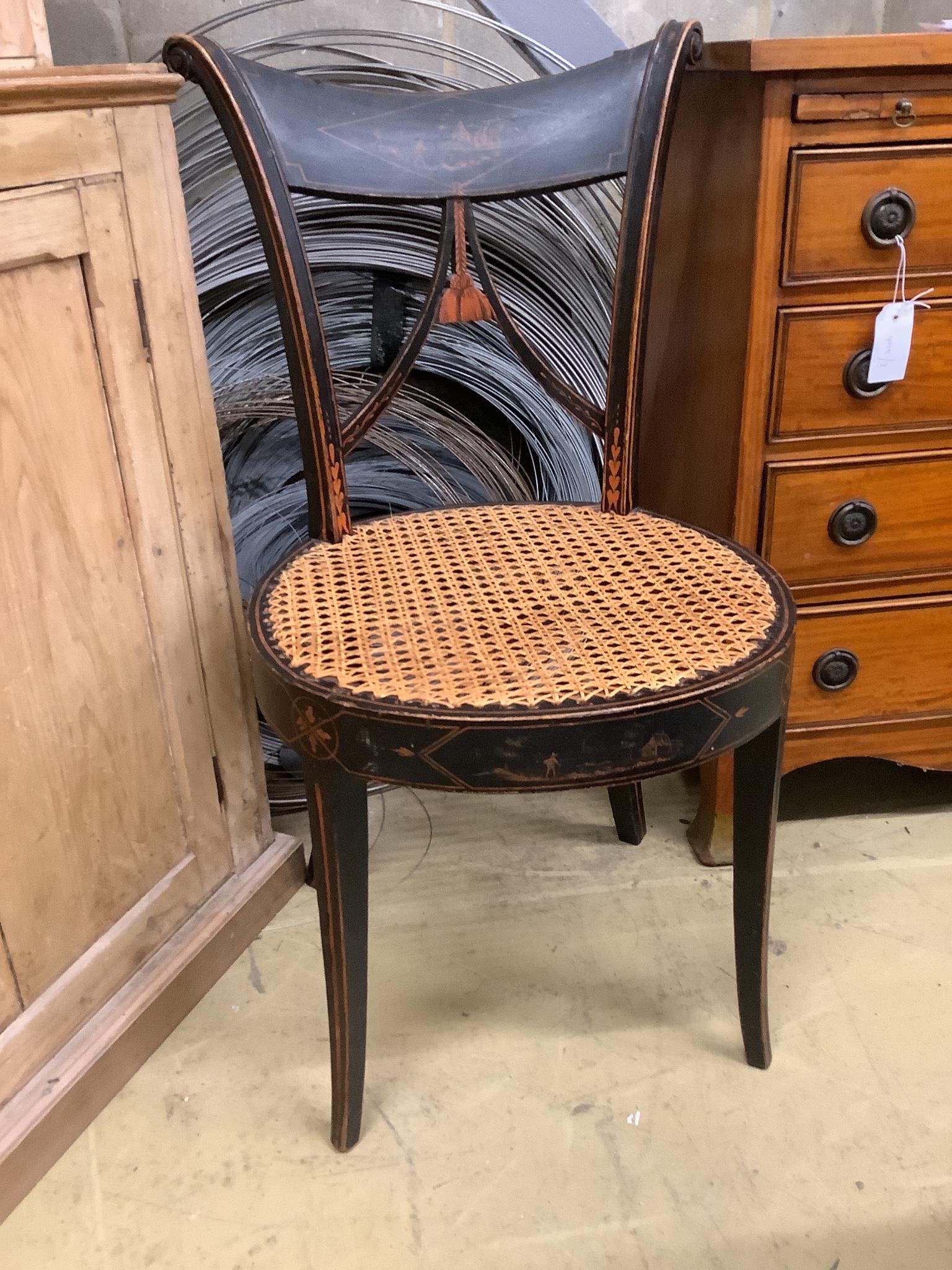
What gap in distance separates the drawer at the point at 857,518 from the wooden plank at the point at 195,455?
0.59 m

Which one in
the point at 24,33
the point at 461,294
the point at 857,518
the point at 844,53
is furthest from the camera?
the point at 857,518

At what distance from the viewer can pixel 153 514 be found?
1.02 m

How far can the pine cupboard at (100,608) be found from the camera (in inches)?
34.2

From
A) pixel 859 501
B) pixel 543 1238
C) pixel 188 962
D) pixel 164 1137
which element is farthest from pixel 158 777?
pixel 859 501

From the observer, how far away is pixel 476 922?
4.17 feet

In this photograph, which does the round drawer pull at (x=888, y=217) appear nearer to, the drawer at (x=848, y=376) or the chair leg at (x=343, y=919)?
the drawer at (x=848, y=376)

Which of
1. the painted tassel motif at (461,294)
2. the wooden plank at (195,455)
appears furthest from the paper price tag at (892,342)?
the wooden plank at (195,455)

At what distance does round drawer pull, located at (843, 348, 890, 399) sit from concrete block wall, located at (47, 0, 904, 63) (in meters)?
0.61

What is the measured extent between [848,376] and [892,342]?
0.05 m

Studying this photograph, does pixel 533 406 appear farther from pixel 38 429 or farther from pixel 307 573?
pixel 38 429

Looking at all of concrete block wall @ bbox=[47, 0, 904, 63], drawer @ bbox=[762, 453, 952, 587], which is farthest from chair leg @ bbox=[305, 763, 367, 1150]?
concrete block wall @ bbox=[47, 0, 904, 63]

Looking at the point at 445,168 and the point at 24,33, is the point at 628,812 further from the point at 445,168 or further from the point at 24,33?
the point at 24,33

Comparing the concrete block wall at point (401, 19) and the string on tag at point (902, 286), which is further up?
the concrete block wall at point (401, 19)

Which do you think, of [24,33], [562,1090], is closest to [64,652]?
[24,33]
